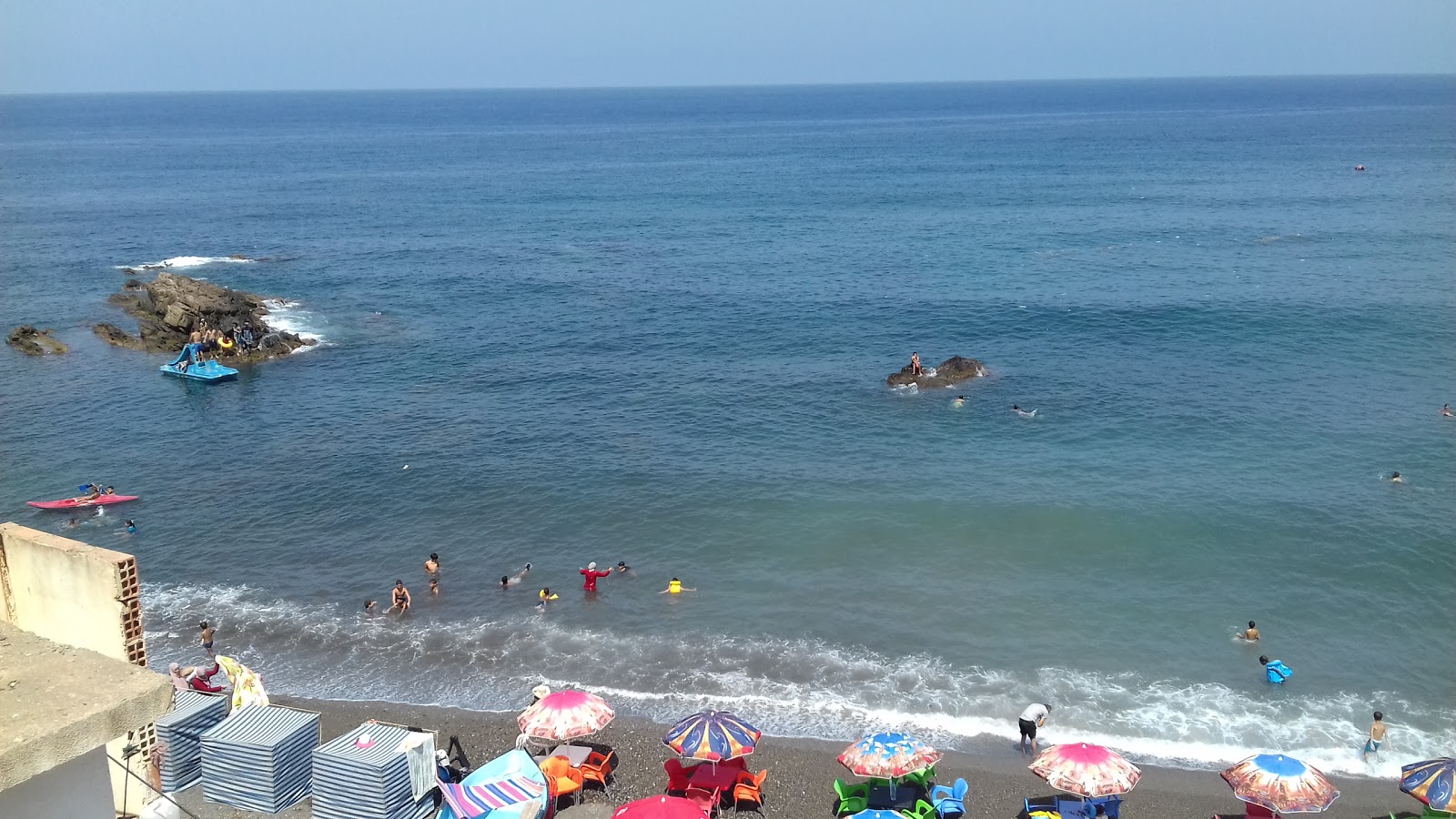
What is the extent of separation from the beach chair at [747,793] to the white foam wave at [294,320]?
39949 mm

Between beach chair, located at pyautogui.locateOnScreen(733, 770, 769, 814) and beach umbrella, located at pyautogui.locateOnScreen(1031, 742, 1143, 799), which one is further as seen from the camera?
beach chair, located at pyautogui.locateOnScreen(733, 770, 769, 814)

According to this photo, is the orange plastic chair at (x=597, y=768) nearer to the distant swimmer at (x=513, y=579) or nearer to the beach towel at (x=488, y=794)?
the beach towel at (x=488, y=794)

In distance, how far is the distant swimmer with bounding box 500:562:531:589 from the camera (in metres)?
31.2

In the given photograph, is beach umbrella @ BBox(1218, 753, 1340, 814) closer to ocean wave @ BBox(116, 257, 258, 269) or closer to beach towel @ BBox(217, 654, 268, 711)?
beach towel @ BBox(217, 654, 268, 711)

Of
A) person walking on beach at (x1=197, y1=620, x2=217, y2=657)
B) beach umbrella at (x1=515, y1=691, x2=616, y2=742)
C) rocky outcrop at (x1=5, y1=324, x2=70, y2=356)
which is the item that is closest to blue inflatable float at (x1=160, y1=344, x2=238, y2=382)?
rocky outcrop at (x1=5, y1=324, x2=70, y2=356)

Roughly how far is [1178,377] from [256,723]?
38702 millimetres

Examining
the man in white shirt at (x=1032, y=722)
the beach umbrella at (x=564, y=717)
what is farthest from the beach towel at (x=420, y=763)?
the man in white shirt at (x=1032, y=722)

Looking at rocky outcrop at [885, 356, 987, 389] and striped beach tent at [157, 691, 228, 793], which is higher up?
rocky outcrop at [885, 356, 987, 389]

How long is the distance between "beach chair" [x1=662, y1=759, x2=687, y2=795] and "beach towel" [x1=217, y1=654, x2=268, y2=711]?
24.4ft

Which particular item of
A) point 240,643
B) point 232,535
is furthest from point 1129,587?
point 232,535

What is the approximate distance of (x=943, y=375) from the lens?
153 feet

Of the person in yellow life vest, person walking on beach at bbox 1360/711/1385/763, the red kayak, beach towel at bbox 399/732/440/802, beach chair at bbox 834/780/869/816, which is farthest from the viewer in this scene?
the red kayak

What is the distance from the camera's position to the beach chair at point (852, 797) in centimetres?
2042

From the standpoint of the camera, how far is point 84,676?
14.9 feet
